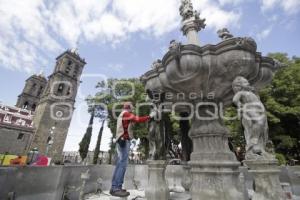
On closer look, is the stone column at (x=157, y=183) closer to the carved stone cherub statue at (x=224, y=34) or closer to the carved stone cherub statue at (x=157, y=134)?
the carved stone cherub statue at (x=157, y=134)

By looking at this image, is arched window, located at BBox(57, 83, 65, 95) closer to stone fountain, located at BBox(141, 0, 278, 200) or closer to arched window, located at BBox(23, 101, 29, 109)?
arched window, located at BBox(23, 101, 29, 109)

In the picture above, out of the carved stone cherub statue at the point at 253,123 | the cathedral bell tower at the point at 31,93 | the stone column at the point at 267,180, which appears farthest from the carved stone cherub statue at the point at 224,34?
the cathedral bell tower at the point at 31,93

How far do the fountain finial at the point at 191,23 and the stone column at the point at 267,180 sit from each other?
182 inches

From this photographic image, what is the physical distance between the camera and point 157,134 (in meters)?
5.29

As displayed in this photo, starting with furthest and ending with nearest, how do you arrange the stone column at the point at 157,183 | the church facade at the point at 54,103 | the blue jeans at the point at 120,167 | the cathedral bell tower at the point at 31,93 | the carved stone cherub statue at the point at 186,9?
the cathedral bell tower at the point at 31,93 < the church facade at the point at 54,103 < the carved stone cherub statue at the point at 186,9 < the stone column at the point at 157,183 < the blue jeans at the point at 120,167

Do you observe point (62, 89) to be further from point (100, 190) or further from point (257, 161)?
point (257, 161)

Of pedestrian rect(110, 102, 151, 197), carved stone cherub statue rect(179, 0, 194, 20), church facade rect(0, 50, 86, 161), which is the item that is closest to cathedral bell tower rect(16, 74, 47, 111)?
church facade rect(0, 50, 86, 161)

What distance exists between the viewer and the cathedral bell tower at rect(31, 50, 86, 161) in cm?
3625

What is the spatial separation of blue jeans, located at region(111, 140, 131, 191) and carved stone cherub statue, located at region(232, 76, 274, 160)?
2.22 meters

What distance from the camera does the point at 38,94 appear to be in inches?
2008

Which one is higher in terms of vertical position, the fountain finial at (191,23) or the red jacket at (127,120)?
the fountain finial at (191,23)

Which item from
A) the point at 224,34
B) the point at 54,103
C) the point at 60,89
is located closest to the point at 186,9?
the point at 224,34

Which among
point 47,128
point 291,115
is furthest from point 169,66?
point 47,128

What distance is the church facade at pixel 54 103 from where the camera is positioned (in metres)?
36.0
